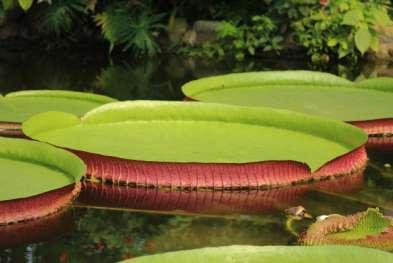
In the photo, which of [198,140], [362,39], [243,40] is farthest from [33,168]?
[243,40]

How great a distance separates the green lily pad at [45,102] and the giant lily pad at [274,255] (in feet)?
8.88

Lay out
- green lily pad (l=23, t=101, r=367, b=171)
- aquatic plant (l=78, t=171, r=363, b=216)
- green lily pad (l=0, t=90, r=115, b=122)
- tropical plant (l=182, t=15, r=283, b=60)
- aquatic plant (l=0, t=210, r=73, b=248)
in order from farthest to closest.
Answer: tropical plant (l=182, t=15, r=283, b=60)
green lily pad (l=0, t=90, r=115, b=122)
green lily pad (l=23, t=101, r=367, b=171)
aquatic plant (l=78, t=171, r=363, b=216)
aquatic plant (l=0, t=210, r=73, b=248)

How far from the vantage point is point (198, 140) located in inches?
191

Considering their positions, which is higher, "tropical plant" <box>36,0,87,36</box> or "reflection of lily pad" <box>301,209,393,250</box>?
"reflection of lily pad" <box>301,209,393,250</box>

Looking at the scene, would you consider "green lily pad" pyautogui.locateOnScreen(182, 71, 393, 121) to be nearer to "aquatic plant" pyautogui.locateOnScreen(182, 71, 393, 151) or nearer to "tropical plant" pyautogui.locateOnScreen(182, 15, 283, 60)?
"aquatic plant" pyautogui.locateOnScreen(182, 71, 393, 151)

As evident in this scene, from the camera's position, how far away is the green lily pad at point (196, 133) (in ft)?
15.1

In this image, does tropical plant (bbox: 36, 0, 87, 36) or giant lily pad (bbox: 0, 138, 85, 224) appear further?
tropical plant (bbox: 36, 0, 87, 36)

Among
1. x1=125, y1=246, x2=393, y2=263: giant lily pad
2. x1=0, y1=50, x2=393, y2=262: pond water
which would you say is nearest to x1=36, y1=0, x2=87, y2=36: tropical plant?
x1=0, y1=50, x2=393, y2=262: pond water

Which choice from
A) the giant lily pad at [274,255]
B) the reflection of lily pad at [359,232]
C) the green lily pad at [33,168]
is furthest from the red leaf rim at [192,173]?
the giant lily pad at [274,255]

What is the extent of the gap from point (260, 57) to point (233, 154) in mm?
5346

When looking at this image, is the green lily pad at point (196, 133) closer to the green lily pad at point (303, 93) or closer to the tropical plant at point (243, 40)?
the green lily pad at point (303, 93)

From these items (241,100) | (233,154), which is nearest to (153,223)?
(233,154)

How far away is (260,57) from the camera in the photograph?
987 centimetres

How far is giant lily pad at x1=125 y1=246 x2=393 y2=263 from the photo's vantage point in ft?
8.95
